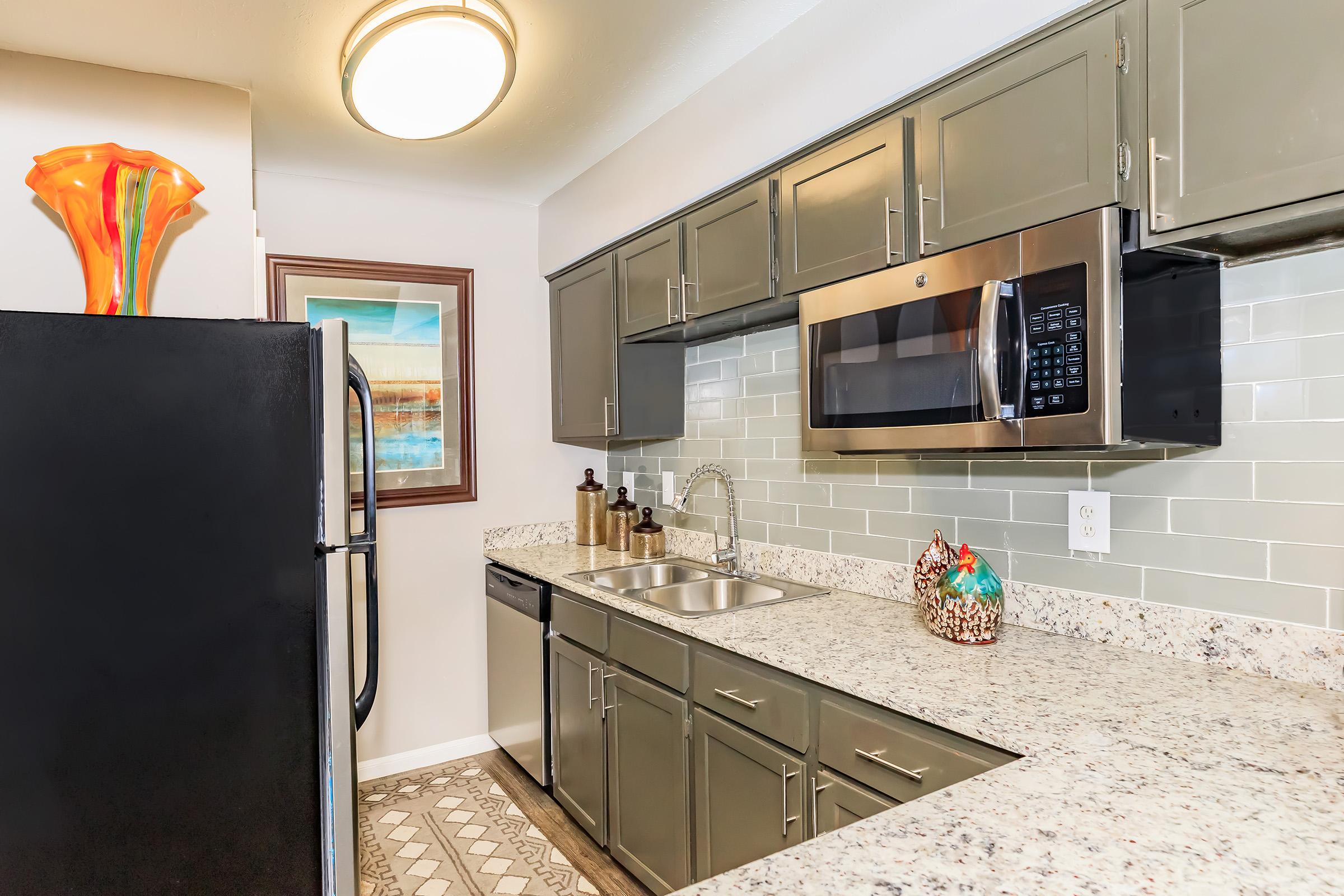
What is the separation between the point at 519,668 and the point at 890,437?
1.93 m

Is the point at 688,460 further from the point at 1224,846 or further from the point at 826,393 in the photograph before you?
the point at 1224,846

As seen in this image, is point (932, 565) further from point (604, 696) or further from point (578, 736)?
point (578, 736)

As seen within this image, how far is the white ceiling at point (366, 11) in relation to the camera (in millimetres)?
1946

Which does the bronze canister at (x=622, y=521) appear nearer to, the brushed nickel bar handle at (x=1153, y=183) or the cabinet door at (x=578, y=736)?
the cabinet door at (x=578, y=736)

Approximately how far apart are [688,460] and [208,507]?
1.98 meters

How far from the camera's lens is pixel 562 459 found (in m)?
3.66

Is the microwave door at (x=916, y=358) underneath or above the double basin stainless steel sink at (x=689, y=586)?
above

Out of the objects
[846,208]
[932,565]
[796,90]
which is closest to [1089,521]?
[932,565]

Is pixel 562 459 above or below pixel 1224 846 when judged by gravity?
above

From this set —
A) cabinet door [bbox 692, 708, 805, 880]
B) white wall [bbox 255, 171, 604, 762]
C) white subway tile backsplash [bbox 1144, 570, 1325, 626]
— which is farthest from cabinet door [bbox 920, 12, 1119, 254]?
white wall [bbox 255, 171, 604, 762]

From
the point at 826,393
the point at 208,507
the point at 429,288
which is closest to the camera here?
the point at 208,507

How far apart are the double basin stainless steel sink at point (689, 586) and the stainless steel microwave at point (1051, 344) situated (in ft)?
2.68

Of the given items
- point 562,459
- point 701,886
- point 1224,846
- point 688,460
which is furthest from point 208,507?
point 562,459

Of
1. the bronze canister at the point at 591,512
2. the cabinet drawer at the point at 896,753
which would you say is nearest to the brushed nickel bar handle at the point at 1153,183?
the cabinet drawer at the point at 896,753
